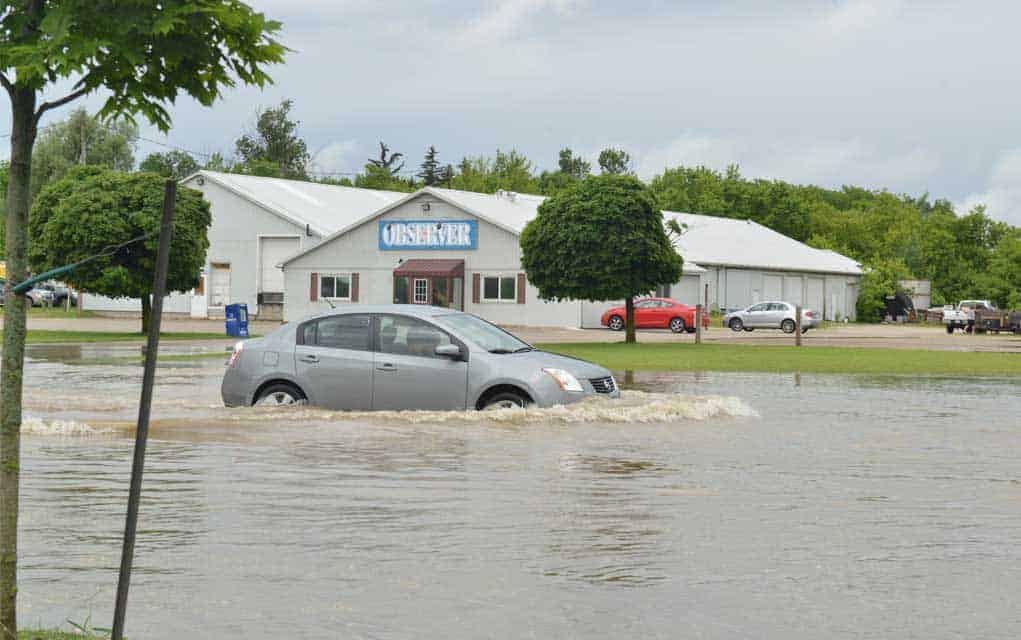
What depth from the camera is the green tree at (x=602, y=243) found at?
4403 cm

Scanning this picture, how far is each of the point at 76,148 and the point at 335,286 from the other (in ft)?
150

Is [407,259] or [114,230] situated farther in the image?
[407,259]

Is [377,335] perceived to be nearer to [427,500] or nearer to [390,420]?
[390,420]

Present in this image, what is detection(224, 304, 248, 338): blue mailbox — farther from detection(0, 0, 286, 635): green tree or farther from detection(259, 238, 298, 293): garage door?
detection(0, 0, 286, 635): green tree

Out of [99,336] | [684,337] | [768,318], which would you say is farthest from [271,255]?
[684,337]

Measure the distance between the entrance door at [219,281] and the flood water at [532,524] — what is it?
54343 millimetres

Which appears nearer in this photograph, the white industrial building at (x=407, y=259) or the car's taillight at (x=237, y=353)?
the car's taillight at (x=237, y=353)

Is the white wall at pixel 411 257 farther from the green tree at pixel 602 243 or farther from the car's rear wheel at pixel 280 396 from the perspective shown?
the car's rear wheel at pixel 280 396

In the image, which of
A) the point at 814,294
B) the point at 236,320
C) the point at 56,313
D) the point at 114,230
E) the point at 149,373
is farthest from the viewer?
the point at 814,294

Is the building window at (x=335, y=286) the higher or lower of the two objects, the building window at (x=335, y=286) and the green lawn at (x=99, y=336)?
the higher

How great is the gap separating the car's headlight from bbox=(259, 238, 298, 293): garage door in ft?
185

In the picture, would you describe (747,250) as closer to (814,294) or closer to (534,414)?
(814,294)

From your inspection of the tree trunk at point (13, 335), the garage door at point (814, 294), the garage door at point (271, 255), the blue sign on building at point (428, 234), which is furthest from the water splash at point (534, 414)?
the garage door at point (814, 294)

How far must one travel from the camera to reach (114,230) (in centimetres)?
4834
